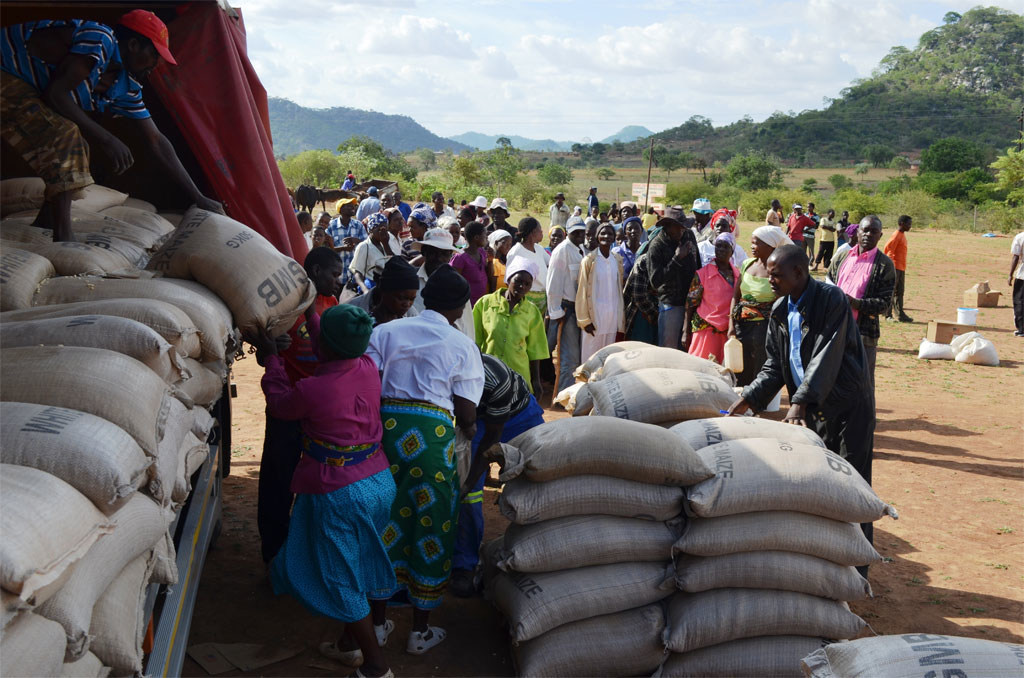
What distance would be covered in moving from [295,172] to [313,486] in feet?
157

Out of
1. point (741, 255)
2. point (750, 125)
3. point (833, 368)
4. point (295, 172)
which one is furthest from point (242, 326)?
point (750, 125)

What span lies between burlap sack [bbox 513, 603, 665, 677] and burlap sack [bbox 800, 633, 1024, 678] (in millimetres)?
900

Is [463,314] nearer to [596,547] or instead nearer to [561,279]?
[561,279]

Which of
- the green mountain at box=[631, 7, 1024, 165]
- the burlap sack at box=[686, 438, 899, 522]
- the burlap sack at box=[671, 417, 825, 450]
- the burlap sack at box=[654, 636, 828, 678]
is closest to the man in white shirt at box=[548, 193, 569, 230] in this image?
the burlap sack at box=[671, 417, 825, 450]

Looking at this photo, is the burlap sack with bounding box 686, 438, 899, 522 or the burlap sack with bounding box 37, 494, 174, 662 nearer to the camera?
the burlap sack with bounding box 37, 494, 174, 662

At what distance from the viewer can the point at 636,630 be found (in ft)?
12.0

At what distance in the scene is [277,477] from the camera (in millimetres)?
4457

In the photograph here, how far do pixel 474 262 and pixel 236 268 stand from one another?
145 inches

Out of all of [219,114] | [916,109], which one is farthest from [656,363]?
[916,109]

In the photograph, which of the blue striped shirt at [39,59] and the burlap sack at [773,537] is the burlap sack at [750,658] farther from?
the blue striped shirt at [39,59]

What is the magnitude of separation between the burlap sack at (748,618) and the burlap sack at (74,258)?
109 inches

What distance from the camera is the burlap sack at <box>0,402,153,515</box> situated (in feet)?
6.91

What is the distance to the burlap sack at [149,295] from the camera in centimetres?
328

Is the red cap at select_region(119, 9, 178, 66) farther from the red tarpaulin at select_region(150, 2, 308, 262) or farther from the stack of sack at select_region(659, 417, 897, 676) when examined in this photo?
the stack of sack at select_region(659, 417, 897, 676)
